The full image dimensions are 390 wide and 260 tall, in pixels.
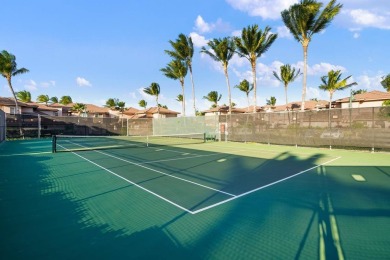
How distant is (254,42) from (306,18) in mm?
6787


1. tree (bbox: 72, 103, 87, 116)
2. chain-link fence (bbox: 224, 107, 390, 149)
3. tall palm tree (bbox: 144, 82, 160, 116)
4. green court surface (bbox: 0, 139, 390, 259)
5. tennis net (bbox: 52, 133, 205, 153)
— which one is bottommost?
green court surface (bbox: 0, 139, 390, 259)

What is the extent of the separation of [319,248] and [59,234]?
436 centimetres

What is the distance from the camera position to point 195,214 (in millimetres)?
5121

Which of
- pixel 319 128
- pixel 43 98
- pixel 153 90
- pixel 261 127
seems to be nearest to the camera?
pixel 319 128

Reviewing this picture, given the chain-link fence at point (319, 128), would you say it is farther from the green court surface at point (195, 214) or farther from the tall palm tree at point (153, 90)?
the tall palm tree at point (153, 90)

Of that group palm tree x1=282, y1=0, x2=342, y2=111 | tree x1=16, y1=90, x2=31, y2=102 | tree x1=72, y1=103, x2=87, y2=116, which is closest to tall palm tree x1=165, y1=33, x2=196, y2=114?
palm tree x1=282, y1=0, x2=342, y2=111

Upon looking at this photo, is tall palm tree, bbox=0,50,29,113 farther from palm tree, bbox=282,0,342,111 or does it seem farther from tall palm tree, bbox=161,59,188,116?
palm tree, bbox=282,0,342,111

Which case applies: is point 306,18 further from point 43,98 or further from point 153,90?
point 43,98

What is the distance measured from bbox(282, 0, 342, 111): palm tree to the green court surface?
16.6m

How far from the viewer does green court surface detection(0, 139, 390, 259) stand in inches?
147

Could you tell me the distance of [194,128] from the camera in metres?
27.8

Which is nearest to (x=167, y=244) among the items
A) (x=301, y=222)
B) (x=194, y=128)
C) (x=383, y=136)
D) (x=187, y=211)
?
(x=187, y=211)

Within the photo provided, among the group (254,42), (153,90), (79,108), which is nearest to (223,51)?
(254,42)

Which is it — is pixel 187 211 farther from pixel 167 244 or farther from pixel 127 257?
pixel 127 257
